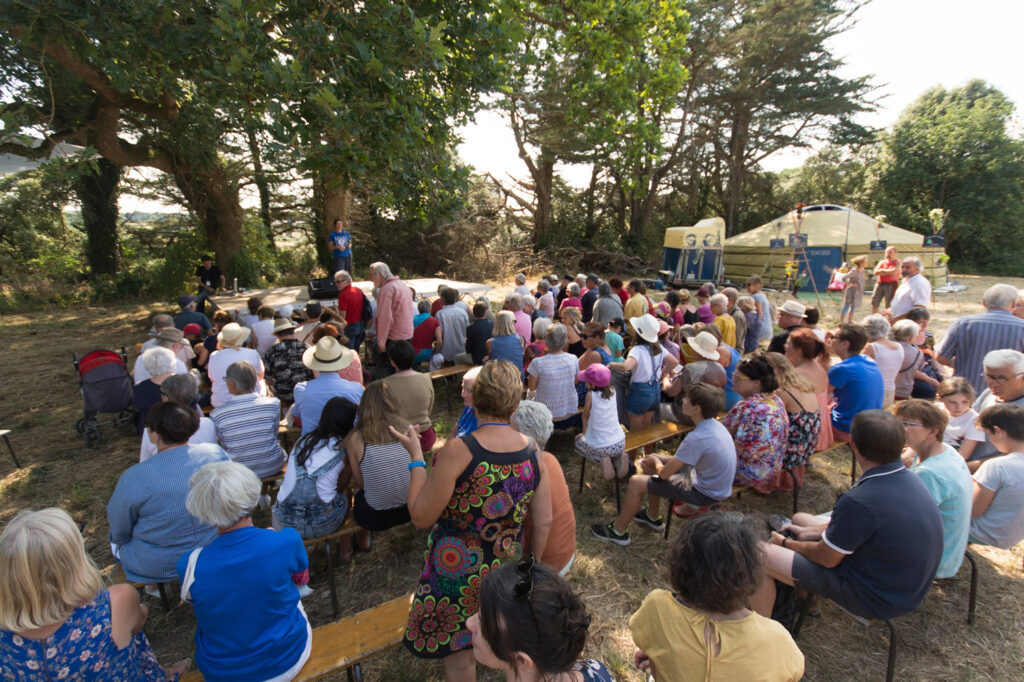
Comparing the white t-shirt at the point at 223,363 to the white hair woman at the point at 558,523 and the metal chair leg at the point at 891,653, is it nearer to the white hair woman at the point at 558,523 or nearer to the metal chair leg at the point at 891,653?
the white hair woman at the point at 558,523

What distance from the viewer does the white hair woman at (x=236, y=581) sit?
1849 millimetres

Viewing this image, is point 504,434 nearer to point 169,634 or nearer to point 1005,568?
point 169,634

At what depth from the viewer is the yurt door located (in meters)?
16.0

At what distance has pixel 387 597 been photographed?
3.20 meters

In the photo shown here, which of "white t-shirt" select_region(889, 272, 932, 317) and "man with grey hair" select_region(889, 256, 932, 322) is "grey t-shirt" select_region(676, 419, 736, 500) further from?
"white t-shirt" select_region(889, 272, 932, 317)

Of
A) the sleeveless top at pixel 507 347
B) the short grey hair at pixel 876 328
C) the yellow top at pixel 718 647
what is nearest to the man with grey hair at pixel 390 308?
the sleeveless top at pixel 507 347

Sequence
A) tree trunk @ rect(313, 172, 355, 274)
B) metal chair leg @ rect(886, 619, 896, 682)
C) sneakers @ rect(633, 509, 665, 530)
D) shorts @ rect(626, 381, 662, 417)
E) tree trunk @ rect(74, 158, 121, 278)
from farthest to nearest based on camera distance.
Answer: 1. tree trunk @ rect(74, 158, 121, 278)
2. tree trunk @ rect(313, 172, 355, 274)
3. shorts @ rect(626, 381, 662, 417)
4. sneakers @ rect(633, 509, 665, 530)
5. metal chair leg @ rect(886, 619, 896, 682)

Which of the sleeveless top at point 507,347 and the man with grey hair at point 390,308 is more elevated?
the man with grey hair at point 390,308

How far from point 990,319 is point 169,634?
23.9 feet

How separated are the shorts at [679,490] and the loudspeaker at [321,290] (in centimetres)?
818

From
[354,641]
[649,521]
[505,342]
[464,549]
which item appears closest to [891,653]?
[649,521]

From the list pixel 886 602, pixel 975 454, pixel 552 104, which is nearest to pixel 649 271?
pixel 552 104

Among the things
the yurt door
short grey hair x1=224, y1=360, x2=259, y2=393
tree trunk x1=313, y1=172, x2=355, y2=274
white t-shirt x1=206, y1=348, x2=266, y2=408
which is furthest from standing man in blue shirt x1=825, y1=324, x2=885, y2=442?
the yurt door

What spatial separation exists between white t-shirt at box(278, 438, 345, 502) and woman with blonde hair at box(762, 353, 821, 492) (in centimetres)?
325
